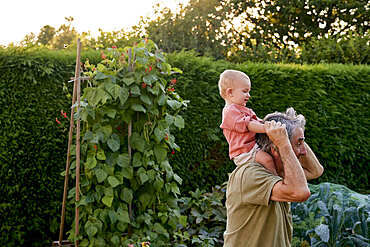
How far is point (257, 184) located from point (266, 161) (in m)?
0.14

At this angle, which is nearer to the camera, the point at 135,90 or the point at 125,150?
the point at 135,90

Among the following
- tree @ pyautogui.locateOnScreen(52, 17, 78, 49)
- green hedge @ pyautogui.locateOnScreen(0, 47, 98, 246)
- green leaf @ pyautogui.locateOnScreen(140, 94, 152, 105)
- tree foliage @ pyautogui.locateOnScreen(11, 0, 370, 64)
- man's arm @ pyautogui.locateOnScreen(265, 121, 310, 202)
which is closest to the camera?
man's arm @ pyautogui.locateOnScreen(265, 121, 310, 202)

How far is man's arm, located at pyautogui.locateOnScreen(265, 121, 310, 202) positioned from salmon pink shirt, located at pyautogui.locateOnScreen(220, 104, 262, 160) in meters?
0.38

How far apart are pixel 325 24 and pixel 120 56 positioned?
438 inches

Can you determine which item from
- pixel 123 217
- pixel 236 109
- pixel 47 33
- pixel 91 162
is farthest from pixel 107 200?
pixel 47 33

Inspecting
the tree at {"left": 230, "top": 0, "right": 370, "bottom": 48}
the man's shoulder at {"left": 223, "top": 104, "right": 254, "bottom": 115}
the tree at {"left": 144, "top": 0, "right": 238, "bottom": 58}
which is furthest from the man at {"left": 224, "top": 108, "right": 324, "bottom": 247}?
the tree at {"left": 230, "top": 0, "right": 370, "bottom": 48}

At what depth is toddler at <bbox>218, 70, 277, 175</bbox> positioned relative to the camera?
1965 millimetres

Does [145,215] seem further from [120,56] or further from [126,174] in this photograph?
[120,56]

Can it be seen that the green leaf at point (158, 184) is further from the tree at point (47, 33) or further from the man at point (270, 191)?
the tree at point (47, 33)

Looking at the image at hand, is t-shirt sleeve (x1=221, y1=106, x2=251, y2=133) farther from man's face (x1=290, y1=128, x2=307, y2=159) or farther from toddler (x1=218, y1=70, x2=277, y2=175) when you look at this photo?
man's face (x1=290, y1=128, x2=307, y2=159)

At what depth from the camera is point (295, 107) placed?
219 inches

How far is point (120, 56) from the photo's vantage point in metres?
3.60

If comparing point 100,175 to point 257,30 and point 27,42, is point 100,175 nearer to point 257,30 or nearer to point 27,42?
point 27,42

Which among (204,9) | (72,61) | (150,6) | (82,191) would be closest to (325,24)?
(204,9)
